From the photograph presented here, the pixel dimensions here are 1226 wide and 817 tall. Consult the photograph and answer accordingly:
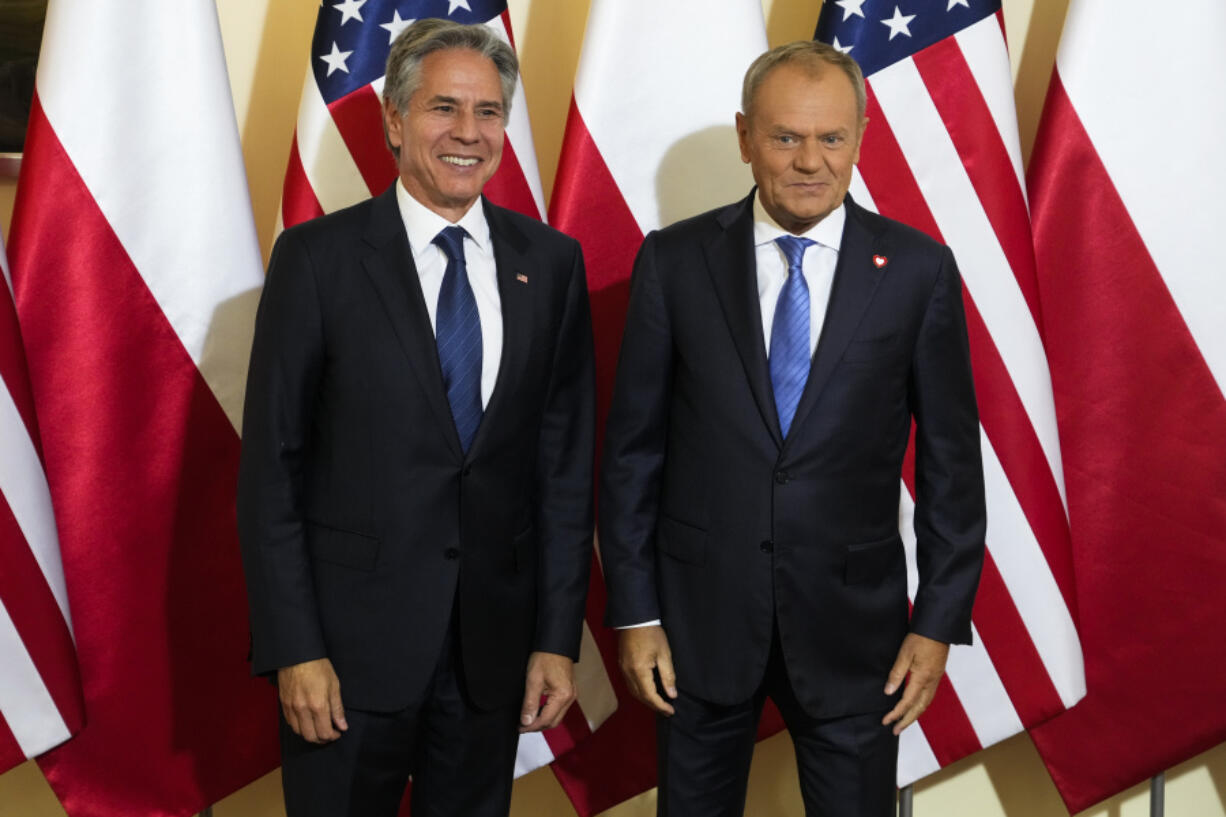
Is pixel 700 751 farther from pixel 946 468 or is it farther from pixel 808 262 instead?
pixel 808 262

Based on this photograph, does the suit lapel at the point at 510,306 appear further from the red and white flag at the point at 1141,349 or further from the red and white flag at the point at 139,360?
the red and white flag at the point at 1141,349

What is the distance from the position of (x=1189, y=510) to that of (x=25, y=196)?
1986mm

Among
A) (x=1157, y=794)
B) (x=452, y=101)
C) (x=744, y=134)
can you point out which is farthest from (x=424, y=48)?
(x=1157, y=794)

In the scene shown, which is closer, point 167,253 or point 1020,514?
point 167,253

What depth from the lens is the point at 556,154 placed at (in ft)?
7.56

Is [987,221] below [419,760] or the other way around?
the other way around

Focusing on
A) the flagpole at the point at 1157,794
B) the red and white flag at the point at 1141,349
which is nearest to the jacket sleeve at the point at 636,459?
the red and white flag at the point at 1141,349

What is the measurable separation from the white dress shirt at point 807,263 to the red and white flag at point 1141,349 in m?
Result: 0.65

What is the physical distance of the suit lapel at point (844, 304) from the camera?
1533mm

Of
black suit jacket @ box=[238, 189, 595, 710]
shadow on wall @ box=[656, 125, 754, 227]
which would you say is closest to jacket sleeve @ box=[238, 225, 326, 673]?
black suit jacket @ box=[238, 189, 595, 710]

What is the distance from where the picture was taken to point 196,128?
188 centimetres

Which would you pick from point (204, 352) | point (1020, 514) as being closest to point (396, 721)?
point (204, 352)

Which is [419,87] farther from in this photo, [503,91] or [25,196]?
[25,196]

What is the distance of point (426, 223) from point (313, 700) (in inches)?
24.6
